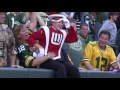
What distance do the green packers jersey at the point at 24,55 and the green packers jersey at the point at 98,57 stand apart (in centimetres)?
97

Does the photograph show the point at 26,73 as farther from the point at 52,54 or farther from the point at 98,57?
the point at 98,57

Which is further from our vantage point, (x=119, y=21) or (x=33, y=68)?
(x=119, y=21)

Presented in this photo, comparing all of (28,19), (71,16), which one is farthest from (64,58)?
(71,16)

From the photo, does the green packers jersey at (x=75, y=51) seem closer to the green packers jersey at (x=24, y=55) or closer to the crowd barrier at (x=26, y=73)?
the green packers jersey at (x=24, y=55)

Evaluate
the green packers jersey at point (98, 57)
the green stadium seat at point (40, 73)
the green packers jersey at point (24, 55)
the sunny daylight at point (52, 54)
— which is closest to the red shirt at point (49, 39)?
the sunny daylight at point (52, 54)

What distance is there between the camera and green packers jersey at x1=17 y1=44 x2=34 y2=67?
23.9 feet

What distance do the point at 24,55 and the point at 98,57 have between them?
1254mm

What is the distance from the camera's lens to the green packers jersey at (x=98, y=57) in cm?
782

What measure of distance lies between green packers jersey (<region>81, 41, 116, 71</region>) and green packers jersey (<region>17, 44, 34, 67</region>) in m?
0.97

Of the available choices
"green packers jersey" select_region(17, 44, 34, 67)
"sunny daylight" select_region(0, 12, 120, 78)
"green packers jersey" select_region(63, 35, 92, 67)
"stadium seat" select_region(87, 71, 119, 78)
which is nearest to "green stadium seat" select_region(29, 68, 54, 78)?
"sunny daylight" select_region(0, 12, 120, 78)
